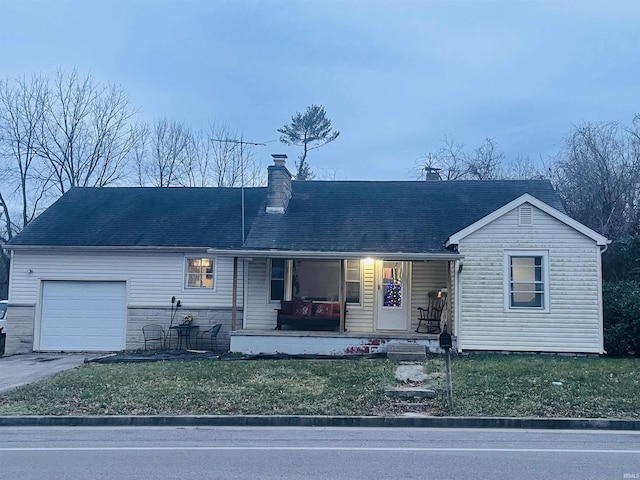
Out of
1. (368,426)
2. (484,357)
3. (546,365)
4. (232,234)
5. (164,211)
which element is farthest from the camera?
(164,211)

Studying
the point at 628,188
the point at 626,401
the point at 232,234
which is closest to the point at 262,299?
the point at 232,234

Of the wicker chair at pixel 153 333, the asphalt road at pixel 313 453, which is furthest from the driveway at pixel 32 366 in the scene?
the asphalt road at pixel 313 453

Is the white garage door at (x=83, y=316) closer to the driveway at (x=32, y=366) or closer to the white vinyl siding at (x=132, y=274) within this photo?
the white vinyl siding at (x=132, y=274)

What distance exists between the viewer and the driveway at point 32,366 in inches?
458

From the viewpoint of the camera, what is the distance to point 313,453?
249 inches

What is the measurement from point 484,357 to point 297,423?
6740 mm

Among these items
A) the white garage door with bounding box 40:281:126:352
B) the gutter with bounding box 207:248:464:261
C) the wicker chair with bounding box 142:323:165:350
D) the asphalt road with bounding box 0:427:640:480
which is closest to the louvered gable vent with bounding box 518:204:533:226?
the gutter with bounding box 207:248:464:261

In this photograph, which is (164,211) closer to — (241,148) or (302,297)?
(302,297)

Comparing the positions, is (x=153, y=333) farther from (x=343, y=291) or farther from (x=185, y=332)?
(x=343, y=291)

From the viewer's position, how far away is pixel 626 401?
880cm

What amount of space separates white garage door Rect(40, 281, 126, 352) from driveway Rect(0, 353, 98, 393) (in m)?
0.48

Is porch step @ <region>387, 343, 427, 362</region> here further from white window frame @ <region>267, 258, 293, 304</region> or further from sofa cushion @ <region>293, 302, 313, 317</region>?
white window frame @ <region>267, 258, 293, 304</region>

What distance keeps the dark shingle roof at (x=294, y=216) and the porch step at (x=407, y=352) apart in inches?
97.5

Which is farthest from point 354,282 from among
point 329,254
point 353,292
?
point 329,254
